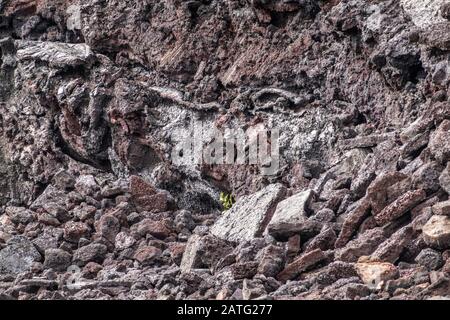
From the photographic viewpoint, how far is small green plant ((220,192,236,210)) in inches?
641

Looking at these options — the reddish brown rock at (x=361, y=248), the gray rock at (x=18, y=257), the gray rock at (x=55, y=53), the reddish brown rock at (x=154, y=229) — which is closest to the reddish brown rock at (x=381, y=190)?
the reddish brown rock at (x=361, y=248)

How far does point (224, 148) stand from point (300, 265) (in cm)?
641

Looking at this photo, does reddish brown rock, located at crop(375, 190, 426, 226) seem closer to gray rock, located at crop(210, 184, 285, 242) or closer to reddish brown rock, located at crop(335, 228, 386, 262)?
reddish brown rock, located at crop(335, 228, 386, 262)

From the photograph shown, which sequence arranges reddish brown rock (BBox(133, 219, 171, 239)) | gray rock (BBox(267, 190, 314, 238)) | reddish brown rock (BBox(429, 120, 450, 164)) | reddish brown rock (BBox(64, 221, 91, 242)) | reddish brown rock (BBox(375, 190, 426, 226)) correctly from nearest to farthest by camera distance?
Answer: reddish brown rock (BBox(375, 190, 426, 226)), reddish brown rock (BBox(429, 120, 450, 164)), gray rock (BBox(267, 190, 314, 238)), reddish brown rock (BBox(133, 219, 171, 239)), reddish brown rock (BBox(64, 221, 91, 242))

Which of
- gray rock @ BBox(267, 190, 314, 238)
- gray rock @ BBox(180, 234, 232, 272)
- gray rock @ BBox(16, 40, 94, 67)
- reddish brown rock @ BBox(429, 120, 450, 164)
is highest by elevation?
gray rock @ BBox(16, 40, 94, 67)

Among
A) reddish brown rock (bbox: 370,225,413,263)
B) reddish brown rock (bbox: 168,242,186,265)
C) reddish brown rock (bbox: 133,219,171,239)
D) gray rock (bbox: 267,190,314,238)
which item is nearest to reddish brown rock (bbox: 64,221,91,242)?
reddish brown rock (bbox: 133,219,171,239)

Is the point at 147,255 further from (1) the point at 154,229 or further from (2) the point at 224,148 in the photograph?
(2) the point at 224,148

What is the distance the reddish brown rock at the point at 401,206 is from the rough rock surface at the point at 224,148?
18 millimetres

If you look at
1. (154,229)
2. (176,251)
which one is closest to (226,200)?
(154,229)

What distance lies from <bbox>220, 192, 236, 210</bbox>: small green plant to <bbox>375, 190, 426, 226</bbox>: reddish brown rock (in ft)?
19.0

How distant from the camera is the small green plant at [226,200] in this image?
16.3 m

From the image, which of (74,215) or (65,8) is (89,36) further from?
(74,215)

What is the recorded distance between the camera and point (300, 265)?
1029cm

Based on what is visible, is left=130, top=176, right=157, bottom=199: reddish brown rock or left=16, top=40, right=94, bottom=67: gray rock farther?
left=16, top=40, right=94, bottom=67: gray rock
